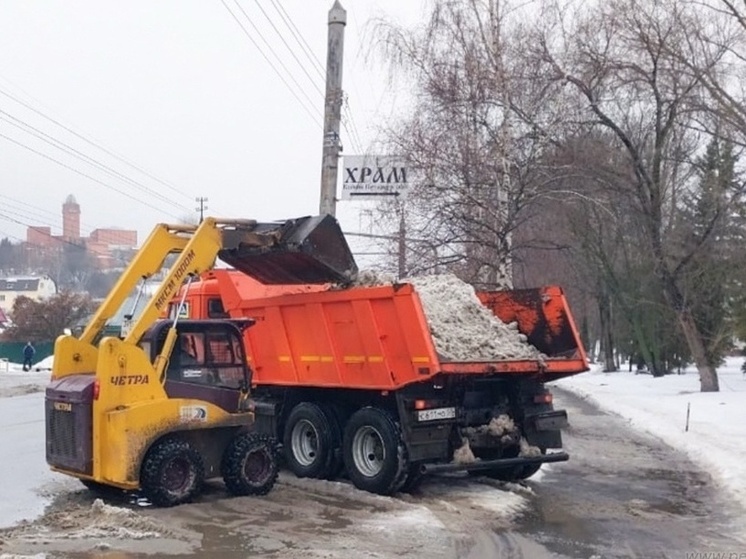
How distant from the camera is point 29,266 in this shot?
270ft

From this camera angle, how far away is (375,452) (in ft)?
38.9

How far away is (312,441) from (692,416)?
1255 cm

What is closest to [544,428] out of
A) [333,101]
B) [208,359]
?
[208,359]

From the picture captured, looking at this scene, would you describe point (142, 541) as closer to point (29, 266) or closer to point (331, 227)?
point (331, 227)

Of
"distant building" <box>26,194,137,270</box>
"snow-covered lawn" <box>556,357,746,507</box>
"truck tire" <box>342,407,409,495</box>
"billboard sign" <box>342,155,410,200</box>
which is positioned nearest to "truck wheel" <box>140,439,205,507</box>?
"truck tire" <box>342,407,409,495</box>

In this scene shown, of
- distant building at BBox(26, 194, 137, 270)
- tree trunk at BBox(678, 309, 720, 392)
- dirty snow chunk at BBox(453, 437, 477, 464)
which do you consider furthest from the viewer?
distant building at BBox(26, 194, 137, 270)

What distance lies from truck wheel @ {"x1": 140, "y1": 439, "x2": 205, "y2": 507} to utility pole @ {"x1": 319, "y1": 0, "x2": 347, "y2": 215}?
6.74 meters

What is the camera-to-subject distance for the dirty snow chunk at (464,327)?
38.3 ft

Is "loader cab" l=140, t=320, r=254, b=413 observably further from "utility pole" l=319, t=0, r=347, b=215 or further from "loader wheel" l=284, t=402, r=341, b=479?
"utility pole" l=319, t=0, r=347, b=215

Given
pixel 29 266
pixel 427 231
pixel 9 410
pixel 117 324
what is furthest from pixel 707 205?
pixel 29 266

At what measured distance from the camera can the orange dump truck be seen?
11281mm

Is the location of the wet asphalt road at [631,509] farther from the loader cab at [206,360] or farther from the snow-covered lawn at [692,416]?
the loader cab at [206,360]

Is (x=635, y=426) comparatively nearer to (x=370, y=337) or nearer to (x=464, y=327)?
(x=464, y=327)

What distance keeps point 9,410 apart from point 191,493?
15.0 meters
